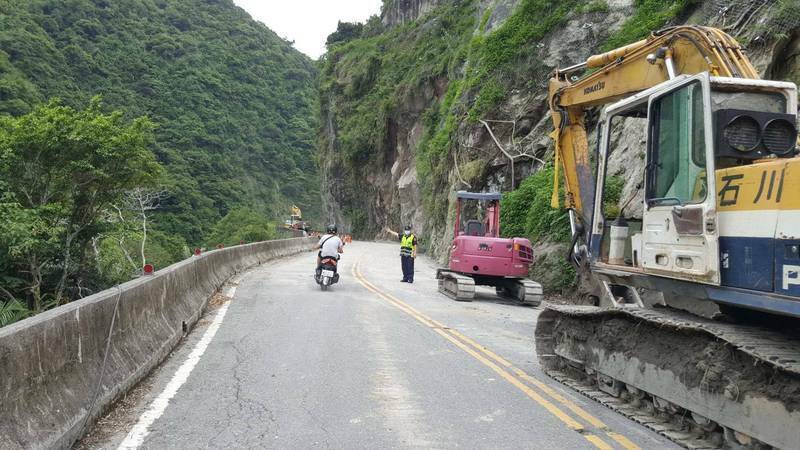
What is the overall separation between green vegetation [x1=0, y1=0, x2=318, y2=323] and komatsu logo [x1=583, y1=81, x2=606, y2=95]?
12.3 meters

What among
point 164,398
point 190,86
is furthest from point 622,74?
point 190,86

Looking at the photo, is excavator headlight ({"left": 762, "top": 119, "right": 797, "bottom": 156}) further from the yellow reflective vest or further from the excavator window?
the yellow reflective vest

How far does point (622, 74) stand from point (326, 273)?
31.4ft

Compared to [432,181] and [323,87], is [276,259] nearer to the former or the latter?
[432,181]

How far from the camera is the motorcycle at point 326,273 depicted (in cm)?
1638

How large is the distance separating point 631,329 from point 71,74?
3029 inches

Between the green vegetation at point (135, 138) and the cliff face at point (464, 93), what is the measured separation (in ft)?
41.5

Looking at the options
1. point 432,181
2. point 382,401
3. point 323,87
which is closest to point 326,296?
point 382,401

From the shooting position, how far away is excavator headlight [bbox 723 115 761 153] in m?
5.38

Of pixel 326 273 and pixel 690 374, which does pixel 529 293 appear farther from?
pixel 690 374

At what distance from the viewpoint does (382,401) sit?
20.8 feet

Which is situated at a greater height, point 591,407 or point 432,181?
point 432,181

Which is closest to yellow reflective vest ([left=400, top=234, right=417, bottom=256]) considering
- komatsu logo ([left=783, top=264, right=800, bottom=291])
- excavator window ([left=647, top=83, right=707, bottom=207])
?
excavator window ([left=647, top=83, right=707, bottom=207])

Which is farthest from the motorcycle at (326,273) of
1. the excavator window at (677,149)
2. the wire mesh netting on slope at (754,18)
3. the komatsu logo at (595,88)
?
the wire mesh netting on slope at (754,18)
